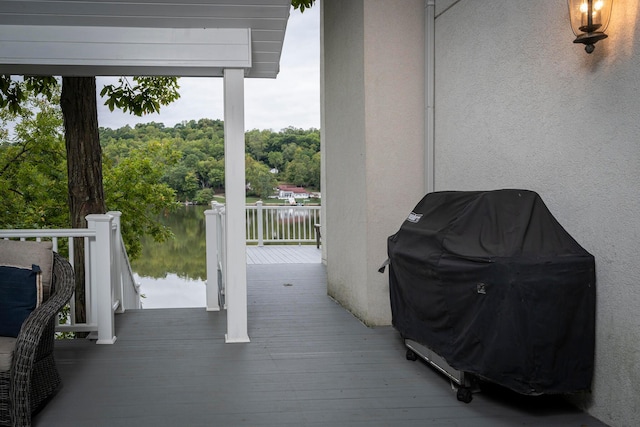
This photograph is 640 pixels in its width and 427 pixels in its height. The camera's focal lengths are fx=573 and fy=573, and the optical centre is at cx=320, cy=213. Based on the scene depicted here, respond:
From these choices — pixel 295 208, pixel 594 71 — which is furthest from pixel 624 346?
pixel 295 208

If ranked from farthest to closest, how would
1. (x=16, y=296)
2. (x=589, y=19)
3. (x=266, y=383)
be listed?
(x=266, y=383) → (x=16, y=296) → (x=589, y=19)

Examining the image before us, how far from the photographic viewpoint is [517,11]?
12.6 feet

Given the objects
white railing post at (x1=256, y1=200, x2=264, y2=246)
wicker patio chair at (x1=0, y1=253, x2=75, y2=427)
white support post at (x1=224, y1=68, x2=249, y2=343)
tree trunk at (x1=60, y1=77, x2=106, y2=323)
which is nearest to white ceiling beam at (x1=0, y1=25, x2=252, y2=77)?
white support post at (x1=224, y1=68, x2=249, y2=343)

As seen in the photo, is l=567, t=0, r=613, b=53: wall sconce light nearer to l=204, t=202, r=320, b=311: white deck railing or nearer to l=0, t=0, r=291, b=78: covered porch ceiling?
l=0, t=0, r=291, b=78: covered porch ceiling

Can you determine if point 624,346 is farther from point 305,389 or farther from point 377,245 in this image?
point 377,245

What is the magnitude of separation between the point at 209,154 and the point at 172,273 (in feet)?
11.0

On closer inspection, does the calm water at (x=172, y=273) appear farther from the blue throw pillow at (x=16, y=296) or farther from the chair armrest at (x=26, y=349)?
the chair armrest at (x=26, y=349)

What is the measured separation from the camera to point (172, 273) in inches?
588

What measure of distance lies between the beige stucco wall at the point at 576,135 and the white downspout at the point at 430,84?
2.18 feet

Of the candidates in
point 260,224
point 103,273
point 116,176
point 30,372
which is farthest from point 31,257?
point 116,176

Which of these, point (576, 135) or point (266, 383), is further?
point (266, 383)

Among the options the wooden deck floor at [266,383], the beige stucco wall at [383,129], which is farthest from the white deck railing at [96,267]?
the beige stucco wall at [383,129]

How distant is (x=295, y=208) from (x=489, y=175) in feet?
25.8

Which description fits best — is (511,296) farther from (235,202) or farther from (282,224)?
(282,224)
